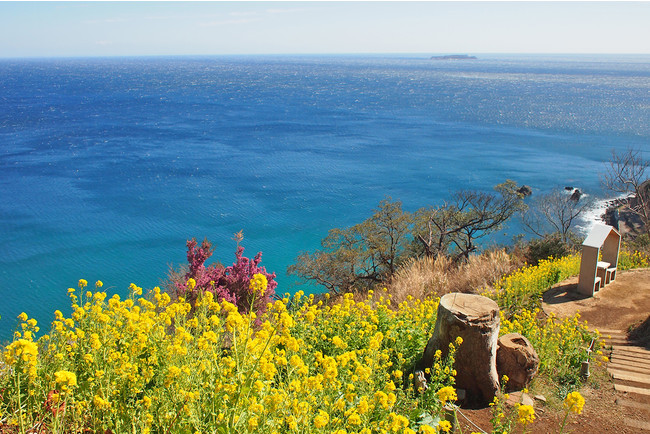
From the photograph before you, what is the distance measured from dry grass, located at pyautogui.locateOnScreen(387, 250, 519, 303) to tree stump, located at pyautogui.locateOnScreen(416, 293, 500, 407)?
4.48m

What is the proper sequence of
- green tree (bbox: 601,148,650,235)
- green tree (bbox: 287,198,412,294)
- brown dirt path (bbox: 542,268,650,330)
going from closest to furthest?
brown dirt path (bbox: 542,268,650,330), green tree (bbox: 601,148,650,235), green tree (bbox: 287,198,412,294)

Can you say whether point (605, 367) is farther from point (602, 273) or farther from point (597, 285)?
point (602, 273)

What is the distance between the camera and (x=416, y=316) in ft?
23.9

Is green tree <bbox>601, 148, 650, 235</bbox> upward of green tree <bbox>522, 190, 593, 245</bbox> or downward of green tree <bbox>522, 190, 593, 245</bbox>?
upward

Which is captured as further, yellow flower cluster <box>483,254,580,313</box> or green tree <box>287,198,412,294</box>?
green tree <box>287,198,412,294</box>

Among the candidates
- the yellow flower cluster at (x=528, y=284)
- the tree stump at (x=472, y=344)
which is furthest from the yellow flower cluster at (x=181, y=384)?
the yellow flower cluster at (x=528, y=284)

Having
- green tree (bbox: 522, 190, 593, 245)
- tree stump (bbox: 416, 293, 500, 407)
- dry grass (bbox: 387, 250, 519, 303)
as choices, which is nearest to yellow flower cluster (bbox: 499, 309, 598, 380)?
tree stump (bbox: 416, 293, 500, 407)

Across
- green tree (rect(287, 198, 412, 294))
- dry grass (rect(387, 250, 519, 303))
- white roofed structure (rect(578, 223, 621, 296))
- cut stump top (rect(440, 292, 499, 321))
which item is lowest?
green tree (rect(287, 198, 412, 294))

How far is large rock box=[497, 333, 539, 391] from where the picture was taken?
609cm

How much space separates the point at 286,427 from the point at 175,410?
0.79 meters

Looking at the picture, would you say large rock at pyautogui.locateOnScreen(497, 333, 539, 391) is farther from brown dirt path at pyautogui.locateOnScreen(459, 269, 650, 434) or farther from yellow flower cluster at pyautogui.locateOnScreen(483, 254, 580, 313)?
yellow flower cluster at pyautogui.locateOnScreen(483, 254, 580, 313)

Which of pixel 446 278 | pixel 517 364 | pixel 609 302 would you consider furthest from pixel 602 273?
pixel 517 364

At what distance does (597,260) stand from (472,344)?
5942mm

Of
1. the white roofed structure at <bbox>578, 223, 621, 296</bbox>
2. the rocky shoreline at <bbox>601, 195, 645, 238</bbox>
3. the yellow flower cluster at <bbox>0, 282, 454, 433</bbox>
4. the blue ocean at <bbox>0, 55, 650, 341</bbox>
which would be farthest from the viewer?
the rocky shoreline at <bbox>601, 195, 645, 238</bbox>
